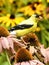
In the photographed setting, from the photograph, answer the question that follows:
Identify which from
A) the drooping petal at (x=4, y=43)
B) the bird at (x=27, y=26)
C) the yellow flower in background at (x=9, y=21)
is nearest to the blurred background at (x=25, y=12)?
the yellow flower in background at (x=9, y=21)

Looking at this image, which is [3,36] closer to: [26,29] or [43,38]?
[26,29]

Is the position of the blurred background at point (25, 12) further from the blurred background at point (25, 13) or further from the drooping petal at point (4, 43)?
the drooping petal at point (4, 43)

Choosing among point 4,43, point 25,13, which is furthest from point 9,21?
point 4,43

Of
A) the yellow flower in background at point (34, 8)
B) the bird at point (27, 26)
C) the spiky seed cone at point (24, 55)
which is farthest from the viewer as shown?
the yellow flower in background at point (34, 8)

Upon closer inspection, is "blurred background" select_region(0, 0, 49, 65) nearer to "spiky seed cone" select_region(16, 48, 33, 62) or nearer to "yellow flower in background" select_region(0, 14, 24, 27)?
"yellow flower in background" select_region(0, 14, 24, 27)

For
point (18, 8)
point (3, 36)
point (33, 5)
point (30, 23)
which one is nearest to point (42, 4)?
point (33, 5)

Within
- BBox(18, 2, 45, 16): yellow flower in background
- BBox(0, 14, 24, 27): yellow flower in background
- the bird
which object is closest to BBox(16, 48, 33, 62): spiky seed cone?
the bird

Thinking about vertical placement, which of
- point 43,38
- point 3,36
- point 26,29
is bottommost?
point 43,38
